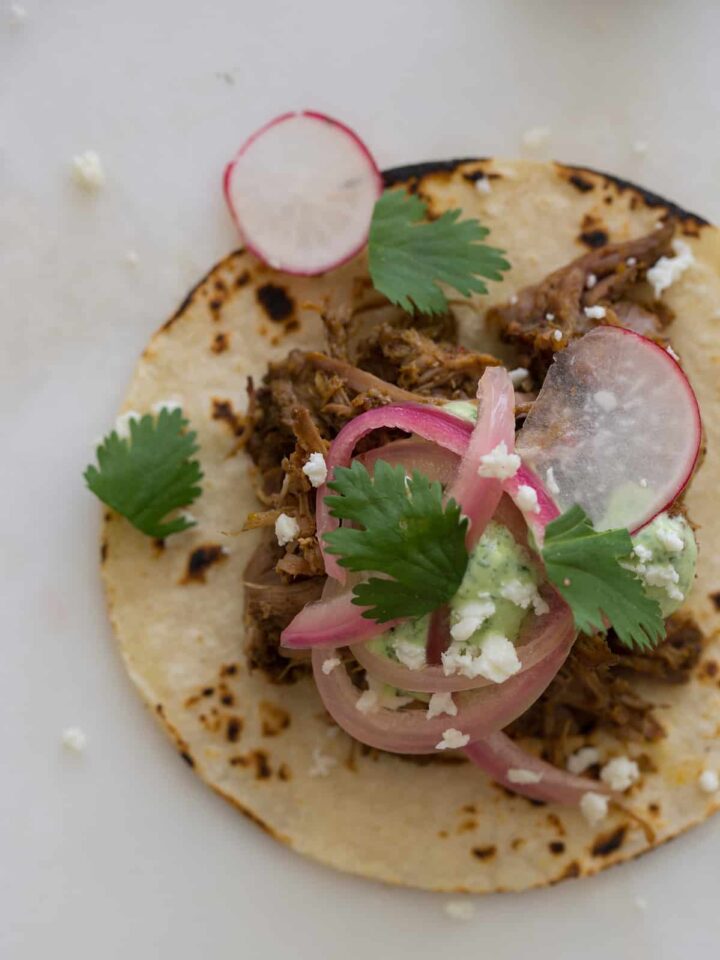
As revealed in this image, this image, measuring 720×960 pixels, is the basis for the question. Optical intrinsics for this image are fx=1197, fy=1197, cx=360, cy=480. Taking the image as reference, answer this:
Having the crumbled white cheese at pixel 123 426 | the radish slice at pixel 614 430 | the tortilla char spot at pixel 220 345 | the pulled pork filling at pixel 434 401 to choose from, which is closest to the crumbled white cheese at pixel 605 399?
the radish slice at pixel 614 430

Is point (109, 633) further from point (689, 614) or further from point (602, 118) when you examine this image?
point (602, 118)

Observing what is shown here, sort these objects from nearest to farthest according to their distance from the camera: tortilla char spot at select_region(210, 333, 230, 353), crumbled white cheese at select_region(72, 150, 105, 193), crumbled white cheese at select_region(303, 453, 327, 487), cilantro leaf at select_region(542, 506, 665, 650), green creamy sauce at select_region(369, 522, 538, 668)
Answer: cilantro leaf at select_region(542, 506, 665, 650), green creamy sauce at select_region(369, 522, 538, 668), crumbled white cheese at select_region(303, 453, 327, 487), tortilla char spot at select_region(210, 333, 230, 353), crumbled white cheese at select_region(72, 150, 105, 193)

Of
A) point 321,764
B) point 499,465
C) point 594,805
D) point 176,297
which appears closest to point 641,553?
point 499,465

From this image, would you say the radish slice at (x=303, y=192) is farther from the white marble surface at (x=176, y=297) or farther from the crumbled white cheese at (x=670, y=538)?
the crumbled white cheese at (x=670, y=538)

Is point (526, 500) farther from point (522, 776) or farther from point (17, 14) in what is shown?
point (17, 14)

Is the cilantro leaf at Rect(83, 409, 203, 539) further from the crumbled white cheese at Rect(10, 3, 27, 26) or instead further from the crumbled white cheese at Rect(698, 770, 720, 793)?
the crumbled white cheese at Rect(698, 770, 720, 793)

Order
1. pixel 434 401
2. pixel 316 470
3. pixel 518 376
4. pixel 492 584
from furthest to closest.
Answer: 1. pixel 518 376
2. pixel 434 401
3. pixel 316 470
4. pixel 492 584

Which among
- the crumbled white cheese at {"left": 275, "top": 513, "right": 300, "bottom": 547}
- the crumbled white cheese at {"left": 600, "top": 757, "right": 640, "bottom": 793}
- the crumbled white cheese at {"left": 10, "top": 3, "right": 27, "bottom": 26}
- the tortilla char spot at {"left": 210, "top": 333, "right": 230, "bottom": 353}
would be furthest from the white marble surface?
the crumbled white cheese at {"left": 275, "top": 513, "right": 300, "bottom": 547}
